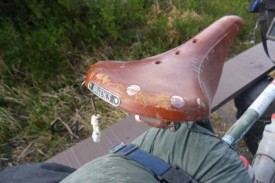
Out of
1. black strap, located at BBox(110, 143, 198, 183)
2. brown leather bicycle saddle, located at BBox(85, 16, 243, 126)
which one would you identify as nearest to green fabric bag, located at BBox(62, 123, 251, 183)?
black strap, located at BBox(110, 143, 198, 183)

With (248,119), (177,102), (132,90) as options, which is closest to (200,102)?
(177,102)

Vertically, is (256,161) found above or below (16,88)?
above

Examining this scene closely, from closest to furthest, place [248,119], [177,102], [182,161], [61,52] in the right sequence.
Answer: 1. [177,102]
2. [182,161]
3. [248,119]
4. [61,52]

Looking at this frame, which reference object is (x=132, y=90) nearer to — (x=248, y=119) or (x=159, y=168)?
(x=159, y=168)

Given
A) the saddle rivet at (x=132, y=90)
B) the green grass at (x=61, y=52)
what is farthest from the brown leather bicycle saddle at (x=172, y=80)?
the green grass at (x=61, y=52)

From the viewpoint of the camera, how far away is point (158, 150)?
1207 millimetres

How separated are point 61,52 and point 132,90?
6.38ft

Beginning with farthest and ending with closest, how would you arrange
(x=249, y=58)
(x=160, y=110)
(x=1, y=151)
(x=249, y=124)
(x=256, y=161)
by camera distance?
(x=249, y=58) < (x=1, y=151) < (x=256, y=161) < (x=249, y=124) < (x=160, y=110)

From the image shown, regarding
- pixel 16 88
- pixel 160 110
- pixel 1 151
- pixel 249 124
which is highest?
pixel 160 110

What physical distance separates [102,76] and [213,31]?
17.0 inches

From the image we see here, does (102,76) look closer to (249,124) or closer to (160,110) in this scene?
(160,110)

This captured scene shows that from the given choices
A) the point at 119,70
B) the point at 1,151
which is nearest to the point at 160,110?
the point at 119,70

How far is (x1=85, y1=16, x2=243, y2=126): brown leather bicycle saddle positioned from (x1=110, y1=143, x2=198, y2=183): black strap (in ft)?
0.54

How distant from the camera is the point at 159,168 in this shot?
106 centimetres
